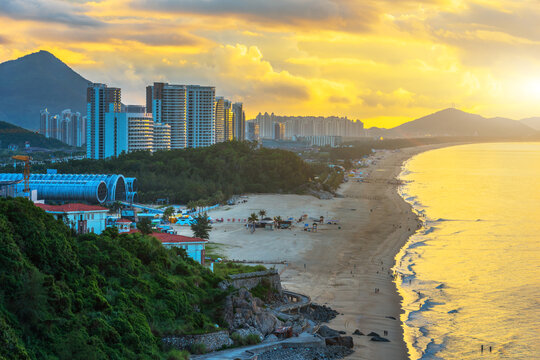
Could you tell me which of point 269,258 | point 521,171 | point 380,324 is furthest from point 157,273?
point 521,171

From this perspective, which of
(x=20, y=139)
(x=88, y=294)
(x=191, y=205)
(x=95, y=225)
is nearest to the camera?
(x=88, y=294)

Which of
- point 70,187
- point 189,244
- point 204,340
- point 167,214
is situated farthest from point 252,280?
point 70,187

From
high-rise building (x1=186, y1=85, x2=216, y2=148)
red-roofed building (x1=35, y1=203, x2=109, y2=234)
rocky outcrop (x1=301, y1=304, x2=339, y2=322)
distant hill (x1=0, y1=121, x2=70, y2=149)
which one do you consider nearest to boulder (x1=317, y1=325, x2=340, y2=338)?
rocky outcrop (x1=301, y1=304, x2=339, y2=322)

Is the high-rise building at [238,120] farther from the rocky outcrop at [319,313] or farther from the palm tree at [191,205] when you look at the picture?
the rocky outcrop at [319,313]

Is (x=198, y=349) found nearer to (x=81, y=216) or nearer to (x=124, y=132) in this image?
(x=81, y=216)

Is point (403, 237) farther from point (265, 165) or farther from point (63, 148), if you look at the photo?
point (63, 148)
